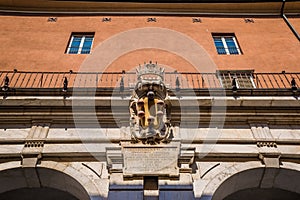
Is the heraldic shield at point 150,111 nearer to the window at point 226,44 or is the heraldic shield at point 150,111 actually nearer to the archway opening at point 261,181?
the archway opening at point 261,181

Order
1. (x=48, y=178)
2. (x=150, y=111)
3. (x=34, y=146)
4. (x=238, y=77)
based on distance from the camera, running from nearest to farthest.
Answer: (x=48, y=178), (x=34, y=146), (x=150, y=111), (x=238, y=77)

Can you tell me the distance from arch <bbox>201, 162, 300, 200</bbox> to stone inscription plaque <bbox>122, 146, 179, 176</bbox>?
89 centimetres

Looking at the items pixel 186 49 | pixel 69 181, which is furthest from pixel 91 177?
pixel 186 49

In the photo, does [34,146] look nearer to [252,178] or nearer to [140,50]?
[252,178]

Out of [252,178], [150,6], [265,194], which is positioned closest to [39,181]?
[252,178]

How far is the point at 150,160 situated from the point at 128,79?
13.6 ft

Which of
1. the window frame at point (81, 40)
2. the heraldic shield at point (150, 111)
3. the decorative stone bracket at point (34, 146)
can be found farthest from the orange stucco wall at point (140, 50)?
the decorative stone bracket at point (34, 146)

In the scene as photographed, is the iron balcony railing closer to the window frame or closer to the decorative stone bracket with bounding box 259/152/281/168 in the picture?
the window frame

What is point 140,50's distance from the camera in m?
12.5

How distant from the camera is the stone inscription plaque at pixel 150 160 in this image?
664cm

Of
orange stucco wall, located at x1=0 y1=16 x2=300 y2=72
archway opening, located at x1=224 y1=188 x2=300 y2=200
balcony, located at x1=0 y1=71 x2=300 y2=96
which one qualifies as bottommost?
archway opening, located at x1=224 y1=188 x2=300 y2=200

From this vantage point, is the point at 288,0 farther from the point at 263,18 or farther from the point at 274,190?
the point at 274,190

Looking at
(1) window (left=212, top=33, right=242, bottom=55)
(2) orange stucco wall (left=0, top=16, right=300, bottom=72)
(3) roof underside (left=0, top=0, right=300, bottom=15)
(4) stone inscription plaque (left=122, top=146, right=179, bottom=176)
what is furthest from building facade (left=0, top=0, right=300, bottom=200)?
(3) roof underside (left=0, top=0, right=300, bottom=15)

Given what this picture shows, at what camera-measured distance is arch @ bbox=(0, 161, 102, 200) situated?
6.83 metres
